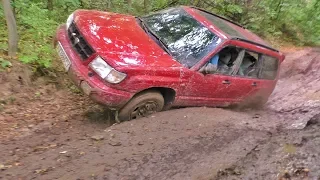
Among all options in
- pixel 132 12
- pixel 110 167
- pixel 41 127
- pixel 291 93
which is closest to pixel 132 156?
pixel 110 167

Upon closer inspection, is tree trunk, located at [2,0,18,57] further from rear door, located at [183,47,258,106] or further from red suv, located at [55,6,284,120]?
rear door, located at [183,47,258,106]

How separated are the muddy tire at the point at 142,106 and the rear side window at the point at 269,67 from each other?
2.51 m

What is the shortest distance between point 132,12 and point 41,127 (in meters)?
6.55

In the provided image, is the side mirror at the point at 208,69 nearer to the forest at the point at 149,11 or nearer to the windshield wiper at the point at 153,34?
the windshield wiper at the point at 153,34

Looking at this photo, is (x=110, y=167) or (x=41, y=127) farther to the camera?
(x=41, y=127)

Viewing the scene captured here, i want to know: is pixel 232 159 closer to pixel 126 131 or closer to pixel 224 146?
pixel 224 146

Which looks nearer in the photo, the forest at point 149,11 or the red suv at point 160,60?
the red suv at point 160,60

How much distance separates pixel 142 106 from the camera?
16.3 ft

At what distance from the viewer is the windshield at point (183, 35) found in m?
5.30

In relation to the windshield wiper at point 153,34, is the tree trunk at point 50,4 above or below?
below

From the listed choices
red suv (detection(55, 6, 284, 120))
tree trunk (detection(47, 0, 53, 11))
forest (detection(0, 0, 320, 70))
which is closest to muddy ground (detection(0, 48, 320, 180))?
red suv (detection(55, 6, 284, 120))

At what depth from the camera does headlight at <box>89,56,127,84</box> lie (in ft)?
14.5

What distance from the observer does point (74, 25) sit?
512cm

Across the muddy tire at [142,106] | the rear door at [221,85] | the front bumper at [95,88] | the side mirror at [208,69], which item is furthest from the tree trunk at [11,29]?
the side mirror at [208,69]
